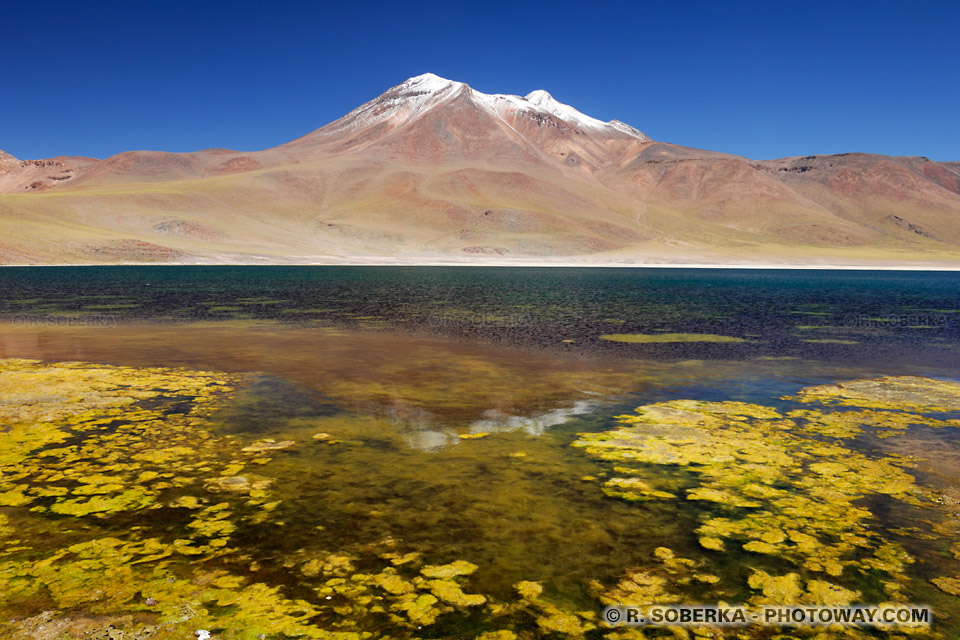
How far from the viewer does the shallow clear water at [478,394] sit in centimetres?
675

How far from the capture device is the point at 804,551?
665 cm

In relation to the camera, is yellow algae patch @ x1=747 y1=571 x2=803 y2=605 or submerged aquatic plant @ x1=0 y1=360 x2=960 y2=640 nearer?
submerged aquatic plant @ x1=0 y1=360 x2=960 y2=640

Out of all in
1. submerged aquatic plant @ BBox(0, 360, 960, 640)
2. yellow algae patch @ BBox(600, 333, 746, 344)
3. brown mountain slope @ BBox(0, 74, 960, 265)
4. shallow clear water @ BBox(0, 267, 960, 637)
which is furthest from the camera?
brown mountain slope @ BBox(0, 74, 960, 265)

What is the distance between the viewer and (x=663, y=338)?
→ 2300 centimetres

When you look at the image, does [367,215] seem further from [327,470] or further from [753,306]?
[327,470]

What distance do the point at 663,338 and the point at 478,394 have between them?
455 inches

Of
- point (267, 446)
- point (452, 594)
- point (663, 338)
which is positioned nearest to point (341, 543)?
point (452, 594)

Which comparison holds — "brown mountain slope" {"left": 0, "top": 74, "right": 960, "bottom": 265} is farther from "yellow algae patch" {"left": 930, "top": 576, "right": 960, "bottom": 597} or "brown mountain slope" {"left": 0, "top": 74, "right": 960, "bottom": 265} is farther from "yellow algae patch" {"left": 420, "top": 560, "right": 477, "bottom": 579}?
"yellow algae patch" {"left": 930, "top": 576, "right": 960, "bottom": 597}

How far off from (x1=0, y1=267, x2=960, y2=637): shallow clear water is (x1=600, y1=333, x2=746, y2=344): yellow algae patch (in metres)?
0.63

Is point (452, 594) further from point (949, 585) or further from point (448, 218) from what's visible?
point (448, 218)

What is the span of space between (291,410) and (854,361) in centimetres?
1580

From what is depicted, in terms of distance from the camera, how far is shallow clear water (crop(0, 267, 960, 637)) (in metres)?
6.75

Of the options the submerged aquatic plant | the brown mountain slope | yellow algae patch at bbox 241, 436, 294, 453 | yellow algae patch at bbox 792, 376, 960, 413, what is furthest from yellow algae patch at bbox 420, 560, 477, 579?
the brown mountain slope

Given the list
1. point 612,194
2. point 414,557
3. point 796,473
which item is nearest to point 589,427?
point 796,473
